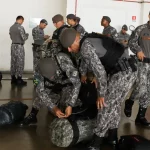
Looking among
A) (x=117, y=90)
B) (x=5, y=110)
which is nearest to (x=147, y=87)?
(x=117, y=90)

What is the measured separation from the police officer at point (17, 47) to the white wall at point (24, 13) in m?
1.77

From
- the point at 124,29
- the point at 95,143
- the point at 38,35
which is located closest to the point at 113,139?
the point at 95,143

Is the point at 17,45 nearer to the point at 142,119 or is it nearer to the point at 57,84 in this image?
the point at 57,84

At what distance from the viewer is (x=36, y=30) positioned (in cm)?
748

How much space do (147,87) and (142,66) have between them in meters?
0.32

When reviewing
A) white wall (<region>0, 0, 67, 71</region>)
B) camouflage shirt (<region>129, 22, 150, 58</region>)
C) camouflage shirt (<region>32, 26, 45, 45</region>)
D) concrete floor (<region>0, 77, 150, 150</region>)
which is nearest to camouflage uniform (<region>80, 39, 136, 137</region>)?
concrete floor (<region>0, 77, 150, 150</region>)

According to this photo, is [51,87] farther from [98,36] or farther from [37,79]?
[98,36]

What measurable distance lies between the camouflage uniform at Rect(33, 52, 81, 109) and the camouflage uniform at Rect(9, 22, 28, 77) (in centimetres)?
343

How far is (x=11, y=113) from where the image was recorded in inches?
133

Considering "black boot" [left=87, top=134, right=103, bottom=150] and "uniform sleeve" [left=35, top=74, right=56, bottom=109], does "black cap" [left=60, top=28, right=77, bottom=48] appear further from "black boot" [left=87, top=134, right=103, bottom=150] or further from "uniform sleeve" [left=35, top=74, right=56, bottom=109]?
"black boot" [left=87, top=134, right=103, bottom=150]

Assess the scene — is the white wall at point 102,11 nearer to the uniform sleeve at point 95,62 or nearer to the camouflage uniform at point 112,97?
the camouflage uniform at point 112,97

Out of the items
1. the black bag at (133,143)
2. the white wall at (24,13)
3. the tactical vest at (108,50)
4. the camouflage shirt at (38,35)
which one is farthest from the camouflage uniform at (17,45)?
the black bag at (133,143)

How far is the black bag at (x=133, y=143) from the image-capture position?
256 cm

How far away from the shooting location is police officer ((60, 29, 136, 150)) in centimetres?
257
